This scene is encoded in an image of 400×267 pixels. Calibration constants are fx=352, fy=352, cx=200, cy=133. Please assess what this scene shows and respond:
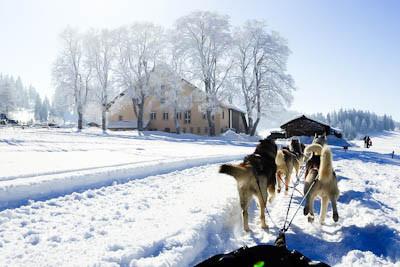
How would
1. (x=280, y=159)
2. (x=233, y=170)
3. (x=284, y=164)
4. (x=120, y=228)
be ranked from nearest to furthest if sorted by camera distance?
(x=120, y=228)
(x=233, y=170)
(x=280, y=159)
(x=284, y=164)

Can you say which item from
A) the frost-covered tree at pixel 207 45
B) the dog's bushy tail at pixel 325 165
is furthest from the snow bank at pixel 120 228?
the frost-covered tree at pixel 207 45

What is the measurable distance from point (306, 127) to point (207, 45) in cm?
1839

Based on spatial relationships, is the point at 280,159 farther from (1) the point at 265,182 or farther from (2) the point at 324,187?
(2) the point at 324,187

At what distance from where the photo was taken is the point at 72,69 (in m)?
50.0

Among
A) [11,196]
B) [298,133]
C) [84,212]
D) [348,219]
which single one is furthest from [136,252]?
[298,133]

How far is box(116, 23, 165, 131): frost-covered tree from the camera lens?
156 feet

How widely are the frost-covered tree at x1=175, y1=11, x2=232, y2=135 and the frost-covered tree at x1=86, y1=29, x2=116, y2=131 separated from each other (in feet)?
32.4

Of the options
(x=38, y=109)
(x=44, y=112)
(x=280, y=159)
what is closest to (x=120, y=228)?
(x=280, y=159)

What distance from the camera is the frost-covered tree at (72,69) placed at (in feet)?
163

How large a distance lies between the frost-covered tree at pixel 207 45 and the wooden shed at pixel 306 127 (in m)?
12.1

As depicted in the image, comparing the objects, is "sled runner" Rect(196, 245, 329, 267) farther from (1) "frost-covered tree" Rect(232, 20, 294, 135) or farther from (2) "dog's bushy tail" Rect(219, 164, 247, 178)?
(1) "frost-covered tree" Rect(232, 20, 294, 135)

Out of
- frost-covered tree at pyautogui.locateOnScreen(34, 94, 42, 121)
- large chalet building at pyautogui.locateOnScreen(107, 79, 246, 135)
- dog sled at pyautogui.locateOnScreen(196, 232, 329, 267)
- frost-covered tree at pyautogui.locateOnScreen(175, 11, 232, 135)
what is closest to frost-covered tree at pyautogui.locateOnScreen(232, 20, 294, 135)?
frost-covered tree at pyautogui.locateOnScreen(175, 11, 232, 135)

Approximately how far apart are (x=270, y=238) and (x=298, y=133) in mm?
47403

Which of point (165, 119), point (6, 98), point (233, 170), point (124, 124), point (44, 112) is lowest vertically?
point (233, 170)
